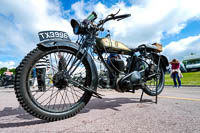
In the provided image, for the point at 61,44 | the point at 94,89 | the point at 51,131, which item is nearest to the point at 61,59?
the point at 61,44

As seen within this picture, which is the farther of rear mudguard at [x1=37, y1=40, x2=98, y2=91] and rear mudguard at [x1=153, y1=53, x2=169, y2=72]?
rear mudguard at [x1=153, y1=53, x2=169, y2=72]

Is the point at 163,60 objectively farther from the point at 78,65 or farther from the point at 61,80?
the point at 61,80

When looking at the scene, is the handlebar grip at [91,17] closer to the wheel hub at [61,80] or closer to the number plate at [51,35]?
the number plate at [51,35]

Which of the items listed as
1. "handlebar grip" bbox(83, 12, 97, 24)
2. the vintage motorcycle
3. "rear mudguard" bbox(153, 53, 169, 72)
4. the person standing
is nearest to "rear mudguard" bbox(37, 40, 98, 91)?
the vintage motorcycle

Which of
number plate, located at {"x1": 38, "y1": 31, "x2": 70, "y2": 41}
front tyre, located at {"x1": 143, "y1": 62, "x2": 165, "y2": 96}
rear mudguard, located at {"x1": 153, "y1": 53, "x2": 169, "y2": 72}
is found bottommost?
front tyre, located at {"x1": 143, "y1": 62, "x2": 165, "y2": 96}

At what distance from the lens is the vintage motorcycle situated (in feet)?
5.27

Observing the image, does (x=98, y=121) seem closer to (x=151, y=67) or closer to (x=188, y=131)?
(x=188, y=131)

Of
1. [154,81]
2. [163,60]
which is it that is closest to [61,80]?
[154,81]

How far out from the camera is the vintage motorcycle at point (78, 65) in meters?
1.61

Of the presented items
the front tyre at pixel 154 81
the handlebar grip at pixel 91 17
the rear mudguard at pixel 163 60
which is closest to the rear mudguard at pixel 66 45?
the handlebar grip at pixel 91 17

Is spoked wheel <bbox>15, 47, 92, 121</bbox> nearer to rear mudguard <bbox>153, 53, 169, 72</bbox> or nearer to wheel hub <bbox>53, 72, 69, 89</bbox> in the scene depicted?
wheel hub <bbox>53, 72, 69, 89</bbox>

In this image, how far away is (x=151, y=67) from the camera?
3.02 meters

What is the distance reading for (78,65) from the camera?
83.7 inches

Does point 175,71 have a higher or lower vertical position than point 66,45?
lower
